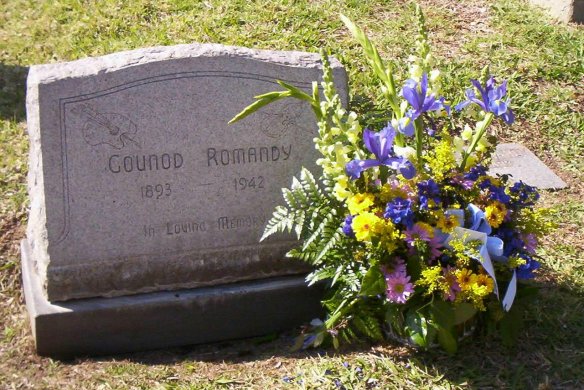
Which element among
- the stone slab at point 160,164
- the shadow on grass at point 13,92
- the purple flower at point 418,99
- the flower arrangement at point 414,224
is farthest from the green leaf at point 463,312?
the shadow on grass at point 13,92

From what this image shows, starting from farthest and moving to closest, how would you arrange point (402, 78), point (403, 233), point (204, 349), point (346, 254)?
point (402, 78), point (204, 349), point (346, 254), point (403, 233)

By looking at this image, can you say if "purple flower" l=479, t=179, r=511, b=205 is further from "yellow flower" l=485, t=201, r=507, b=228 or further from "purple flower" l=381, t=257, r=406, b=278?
"purple flower" l=381, t=257, r=406, b=278

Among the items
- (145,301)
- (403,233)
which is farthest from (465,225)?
(145,301)

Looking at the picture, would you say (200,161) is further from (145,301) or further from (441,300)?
(441,300)

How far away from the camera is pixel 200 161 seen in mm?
3738

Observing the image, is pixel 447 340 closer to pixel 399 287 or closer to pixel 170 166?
pixel 399 287

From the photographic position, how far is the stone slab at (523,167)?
5000mm

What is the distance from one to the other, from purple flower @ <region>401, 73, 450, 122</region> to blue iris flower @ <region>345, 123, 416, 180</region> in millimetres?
126

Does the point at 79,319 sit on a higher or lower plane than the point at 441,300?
lower

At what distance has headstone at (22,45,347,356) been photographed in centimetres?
357

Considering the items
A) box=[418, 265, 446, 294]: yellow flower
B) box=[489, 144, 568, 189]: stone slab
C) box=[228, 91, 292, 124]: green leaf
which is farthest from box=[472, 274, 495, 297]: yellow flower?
box=[489, 144, 568, 189]: stone slab

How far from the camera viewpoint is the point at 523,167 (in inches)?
201

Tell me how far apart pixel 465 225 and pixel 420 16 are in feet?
2.83

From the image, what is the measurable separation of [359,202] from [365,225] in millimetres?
128
